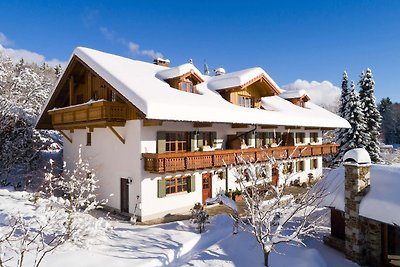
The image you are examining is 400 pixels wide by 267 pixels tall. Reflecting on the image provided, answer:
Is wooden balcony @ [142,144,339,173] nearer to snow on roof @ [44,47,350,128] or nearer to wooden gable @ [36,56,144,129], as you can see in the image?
snow on roof @ [44,47,350,128]

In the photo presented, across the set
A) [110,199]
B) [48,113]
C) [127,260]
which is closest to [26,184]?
[48,113]

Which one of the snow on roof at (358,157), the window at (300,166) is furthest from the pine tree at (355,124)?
the snow on roof at (358,157)

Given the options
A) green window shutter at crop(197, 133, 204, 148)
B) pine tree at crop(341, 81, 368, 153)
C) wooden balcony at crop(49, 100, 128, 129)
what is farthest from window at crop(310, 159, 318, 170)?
wooden balcony at crop(49, 100, 128, 129)

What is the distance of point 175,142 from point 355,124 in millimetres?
26916

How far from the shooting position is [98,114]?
17.5 metres

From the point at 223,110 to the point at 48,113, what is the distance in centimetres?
1392

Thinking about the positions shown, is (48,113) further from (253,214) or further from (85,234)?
(253,214)

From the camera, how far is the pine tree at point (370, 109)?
121 feet

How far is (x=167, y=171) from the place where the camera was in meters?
17.0

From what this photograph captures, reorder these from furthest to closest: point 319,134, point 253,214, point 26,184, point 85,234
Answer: point 319,134 < point 26,184 < point 85,234 < point 253,214

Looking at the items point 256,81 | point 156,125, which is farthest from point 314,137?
point 156,125

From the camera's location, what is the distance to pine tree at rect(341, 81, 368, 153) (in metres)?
36.3

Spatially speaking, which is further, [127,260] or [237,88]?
[237,88]

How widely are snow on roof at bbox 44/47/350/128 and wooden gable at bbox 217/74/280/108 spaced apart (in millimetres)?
395
